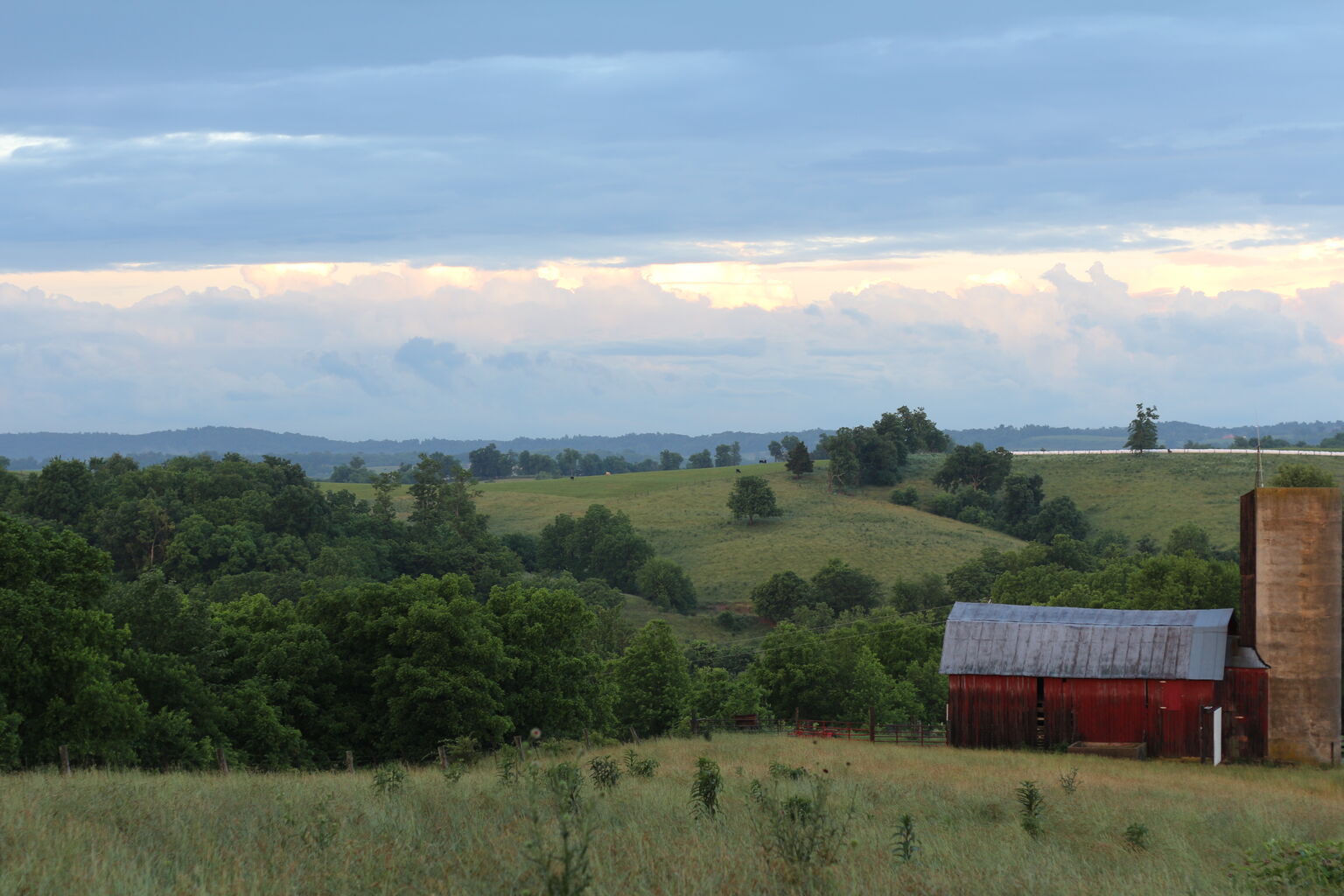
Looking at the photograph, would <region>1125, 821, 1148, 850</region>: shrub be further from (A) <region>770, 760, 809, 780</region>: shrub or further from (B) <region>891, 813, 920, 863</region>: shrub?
(A) <region>770, 760, 809, 780</region>: shrub

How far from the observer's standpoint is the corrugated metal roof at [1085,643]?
37.6 m

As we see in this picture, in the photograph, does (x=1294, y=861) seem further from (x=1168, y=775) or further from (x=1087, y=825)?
(x=1168, y=775)

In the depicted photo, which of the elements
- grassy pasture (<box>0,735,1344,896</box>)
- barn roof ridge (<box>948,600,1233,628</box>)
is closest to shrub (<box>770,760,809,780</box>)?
grassy pasture (<box>0,735,1344,896</box>)

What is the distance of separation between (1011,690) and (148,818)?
104 ft

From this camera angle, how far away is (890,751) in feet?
120

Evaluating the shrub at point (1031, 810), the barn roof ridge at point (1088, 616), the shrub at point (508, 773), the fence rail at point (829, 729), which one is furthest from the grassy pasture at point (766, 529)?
the shrub at point (1031, 810)

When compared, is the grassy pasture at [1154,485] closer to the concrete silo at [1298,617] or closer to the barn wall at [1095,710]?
the concrete silo at [1298,617]

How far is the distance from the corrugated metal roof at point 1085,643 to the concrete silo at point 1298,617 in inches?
61.5

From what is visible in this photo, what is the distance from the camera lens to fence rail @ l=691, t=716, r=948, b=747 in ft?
156

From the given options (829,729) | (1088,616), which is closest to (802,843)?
(1088,616)

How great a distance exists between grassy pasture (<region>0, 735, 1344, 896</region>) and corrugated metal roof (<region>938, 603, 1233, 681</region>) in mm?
15717

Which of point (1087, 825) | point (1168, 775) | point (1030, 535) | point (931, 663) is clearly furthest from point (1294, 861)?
point (1030, 535)

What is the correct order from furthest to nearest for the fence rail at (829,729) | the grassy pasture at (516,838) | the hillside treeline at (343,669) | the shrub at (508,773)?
1. the fence rail at (829,729)
2. the hillside treeline at (343,669)
3. the shrub at (508,773)
4. the grassy pasture at (516,838)

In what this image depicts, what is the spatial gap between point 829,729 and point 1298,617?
19.2m
